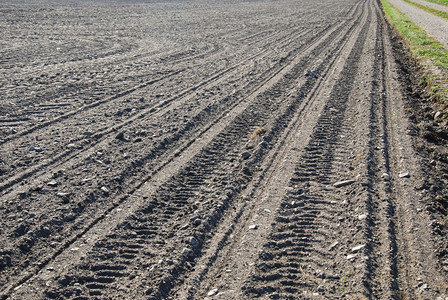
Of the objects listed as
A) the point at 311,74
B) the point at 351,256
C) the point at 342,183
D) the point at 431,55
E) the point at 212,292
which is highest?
the point at 431,55

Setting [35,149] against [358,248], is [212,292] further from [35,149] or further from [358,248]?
[35,149]

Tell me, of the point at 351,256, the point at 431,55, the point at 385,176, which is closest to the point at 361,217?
the point at 351,256

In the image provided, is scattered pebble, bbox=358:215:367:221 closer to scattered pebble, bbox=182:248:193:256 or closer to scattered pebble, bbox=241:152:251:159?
scattered pebble, bbox=182:248:193:256

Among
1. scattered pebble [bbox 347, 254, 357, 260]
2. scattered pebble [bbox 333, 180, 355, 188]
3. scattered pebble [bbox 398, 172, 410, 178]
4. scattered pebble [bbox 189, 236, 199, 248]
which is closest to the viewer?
scattered pebble [bbox 347, 254, 357, 260]

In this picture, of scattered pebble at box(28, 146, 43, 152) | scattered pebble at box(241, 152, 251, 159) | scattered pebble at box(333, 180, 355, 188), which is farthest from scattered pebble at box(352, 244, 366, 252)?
scattered pebble at box(28, 146, 43, 152)

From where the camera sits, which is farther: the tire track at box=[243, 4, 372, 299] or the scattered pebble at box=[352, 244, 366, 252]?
the scattered pebble at box=[352, 244, 366, 252]

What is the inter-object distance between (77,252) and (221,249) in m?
1.47

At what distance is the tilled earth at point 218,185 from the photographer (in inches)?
152

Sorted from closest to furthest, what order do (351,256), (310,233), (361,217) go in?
(351,256)
(310,233)
(361,217)

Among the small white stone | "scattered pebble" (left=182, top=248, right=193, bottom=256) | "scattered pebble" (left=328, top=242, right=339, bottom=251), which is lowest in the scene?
the small white stone

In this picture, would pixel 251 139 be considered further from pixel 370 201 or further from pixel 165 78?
pixel 165 78

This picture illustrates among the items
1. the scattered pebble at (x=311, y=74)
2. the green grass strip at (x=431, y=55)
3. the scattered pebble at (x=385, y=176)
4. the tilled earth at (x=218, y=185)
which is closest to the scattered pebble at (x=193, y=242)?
the tilled earth at (x=218, y=185)

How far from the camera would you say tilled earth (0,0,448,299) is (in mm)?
3857

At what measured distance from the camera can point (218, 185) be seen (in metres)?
5.53
